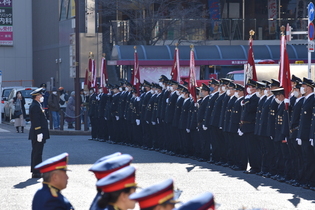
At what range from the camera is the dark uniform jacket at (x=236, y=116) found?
14.5 m

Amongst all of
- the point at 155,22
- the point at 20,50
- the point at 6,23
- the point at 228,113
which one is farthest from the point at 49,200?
the point at 20,50

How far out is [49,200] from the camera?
547cm

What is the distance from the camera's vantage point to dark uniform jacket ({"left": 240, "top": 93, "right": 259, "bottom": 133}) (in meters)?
14.0

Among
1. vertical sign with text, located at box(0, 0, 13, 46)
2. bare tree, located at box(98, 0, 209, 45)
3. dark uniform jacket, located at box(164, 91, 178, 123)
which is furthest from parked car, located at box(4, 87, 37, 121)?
vertical sign with text, located at box(0, 0, 13, 46)

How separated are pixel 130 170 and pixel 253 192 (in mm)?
7216

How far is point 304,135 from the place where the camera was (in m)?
11.9

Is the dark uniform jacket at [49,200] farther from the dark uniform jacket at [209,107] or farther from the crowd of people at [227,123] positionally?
the dark uniform jacket at [209,107]

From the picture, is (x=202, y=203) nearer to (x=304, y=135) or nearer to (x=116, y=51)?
(x=304, y=135)

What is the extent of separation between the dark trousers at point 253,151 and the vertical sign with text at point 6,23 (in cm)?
3762

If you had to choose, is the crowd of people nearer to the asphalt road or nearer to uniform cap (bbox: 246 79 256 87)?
uniform cap (bbox: 246 79 256 87)

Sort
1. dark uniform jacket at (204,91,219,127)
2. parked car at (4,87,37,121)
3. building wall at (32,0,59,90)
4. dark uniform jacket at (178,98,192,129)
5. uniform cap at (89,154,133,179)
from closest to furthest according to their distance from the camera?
uniform cap at (89,154,133,179) < dark uniform jacket at (204,91,219,127) < dark uniform jacket at (178,98,192,129) < parked car at (4,87,37,121) < building wall at (32,0,59,90)

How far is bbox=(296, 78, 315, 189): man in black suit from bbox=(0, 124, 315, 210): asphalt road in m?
0.36

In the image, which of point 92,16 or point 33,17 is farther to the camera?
point 33,17

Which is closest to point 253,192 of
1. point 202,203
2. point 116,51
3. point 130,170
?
point 130,170
